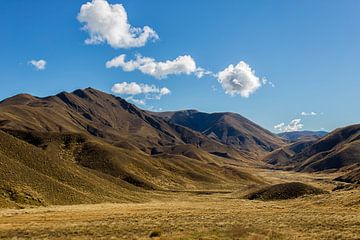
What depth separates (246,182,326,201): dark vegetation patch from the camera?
315 feet

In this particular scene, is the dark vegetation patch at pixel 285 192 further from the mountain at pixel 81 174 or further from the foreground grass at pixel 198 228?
the foreground grass at pixel 198 228

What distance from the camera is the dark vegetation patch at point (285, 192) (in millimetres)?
95875

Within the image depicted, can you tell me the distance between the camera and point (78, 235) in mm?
34406

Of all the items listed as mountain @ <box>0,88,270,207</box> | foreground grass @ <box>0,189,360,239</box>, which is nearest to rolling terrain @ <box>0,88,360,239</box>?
foreground grass @ <box>0,189,360,239</box>

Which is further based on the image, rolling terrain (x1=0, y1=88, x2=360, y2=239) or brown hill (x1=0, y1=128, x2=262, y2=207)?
brown hill (x1=0, y1=128, x2=262, y2=207)

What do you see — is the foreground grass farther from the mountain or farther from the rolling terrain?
the mountain

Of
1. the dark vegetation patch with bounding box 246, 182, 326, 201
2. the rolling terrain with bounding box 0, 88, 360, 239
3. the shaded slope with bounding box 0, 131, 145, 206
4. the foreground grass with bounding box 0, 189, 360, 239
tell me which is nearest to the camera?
the foreground grass with bounding box 0, 189, 360, 239

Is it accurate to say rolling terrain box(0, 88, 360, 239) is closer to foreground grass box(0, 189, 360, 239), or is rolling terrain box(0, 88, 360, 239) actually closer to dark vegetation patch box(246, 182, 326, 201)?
foreground grass box(0, 189, 360, 239)

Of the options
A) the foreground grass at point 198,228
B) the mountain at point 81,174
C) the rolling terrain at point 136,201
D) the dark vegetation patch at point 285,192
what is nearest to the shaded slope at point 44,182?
the mountain at point 81,174

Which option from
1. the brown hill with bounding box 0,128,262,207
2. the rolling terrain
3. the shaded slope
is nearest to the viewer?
the rolling terrain

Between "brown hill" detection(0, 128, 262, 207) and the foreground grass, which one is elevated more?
"brown hill" detection(0, 128, 262, 207)

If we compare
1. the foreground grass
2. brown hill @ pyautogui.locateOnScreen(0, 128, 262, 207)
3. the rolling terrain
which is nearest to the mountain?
brown hill @ pyautogui.locateOnScreen(0, 128, 262, 207)

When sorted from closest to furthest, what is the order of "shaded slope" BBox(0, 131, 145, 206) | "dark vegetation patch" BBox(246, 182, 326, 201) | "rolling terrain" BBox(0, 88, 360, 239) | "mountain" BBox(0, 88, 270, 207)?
"rolling terrain" BBox(0, 88, 360, 239)
"shaded slope" BBox(0, 131, 145, 206)
"mountain" BBox(0, 88, 270, 207)
"dark vegetation patch" BBox(246, 182, 326, 201)

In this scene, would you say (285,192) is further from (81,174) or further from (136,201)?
(81,174)
